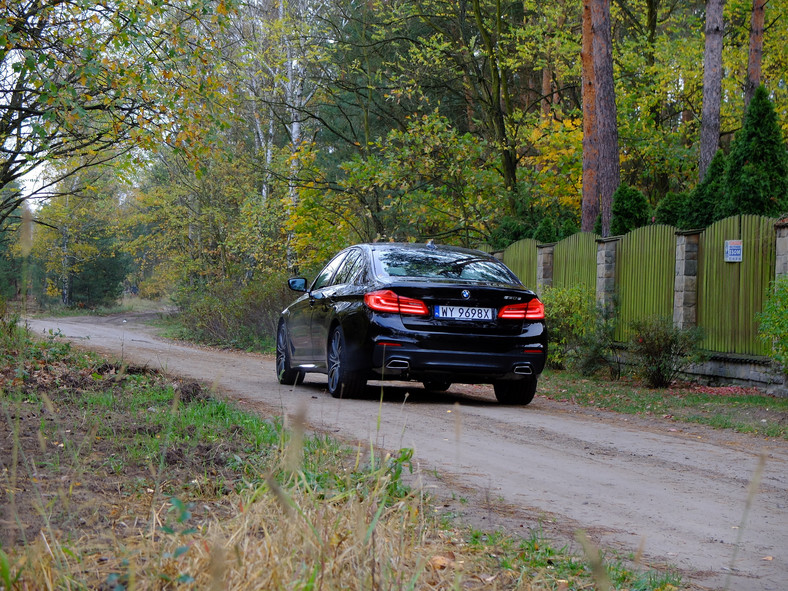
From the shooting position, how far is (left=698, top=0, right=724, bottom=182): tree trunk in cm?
2066

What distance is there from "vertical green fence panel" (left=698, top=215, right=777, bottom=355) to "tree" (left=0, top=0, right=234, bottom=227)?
26.5ft

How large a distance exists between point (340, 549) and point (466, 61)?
24912 mm

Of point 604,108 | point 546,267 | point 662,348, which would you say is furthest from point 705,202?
point 604,108

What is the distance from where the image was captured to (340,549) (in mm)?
2963

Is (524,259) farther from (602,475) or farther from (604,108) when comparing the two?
(602,475)

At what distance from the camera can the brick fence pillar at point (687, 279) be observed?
47.9 feet

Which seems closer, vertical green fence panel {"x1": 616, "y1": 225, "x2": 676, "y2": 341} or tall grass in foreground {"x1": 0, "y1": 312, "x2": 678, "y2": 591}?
tall grass in foreground {"x1": 0, "y1": 312, "x2": 678, "y2": 591}

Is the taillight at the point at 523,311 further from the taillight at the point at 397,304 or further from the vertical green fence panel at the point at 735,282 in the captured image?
the vertical green fence panel at the point at 735,282

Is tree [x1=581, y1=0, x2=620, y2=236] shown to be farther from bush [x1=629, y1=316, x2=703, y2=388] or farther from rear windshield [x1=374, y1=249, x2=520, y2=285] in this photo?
rear windshield [x1=374, y1=249, x2=520, y2=285]

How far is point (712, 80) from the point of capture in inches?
863

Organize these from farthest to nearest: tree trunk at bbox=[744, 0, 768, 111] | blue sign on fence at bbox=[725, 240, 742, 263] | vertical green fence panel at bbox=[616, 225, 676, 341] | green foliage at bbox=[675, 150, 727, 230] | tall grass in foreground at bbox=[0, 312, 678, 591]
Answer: tree trunk at bbox=[744, 0, 768, 111] → green foliage at bbox=[675, 150, 727, 230] → vertical green fence panel at bbox=[616, 225, 676, 341] → blue sign on fence at bbox=[725, 240, 742, 263] → tall grass in foreground at bbox=[0, 312, 678, 591]

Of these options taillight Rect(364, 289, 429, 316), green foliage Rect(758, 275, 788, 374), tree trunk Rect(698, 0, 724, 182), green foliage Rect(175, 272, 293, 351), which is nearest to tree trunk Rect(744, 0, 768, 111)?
tree trunk Rect(698, 0, 724, 182)

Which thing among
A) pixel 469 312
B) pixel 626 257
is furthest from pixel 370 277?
pixel 626 257

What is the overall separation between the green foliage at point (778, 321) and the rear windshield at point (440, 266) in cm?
338
